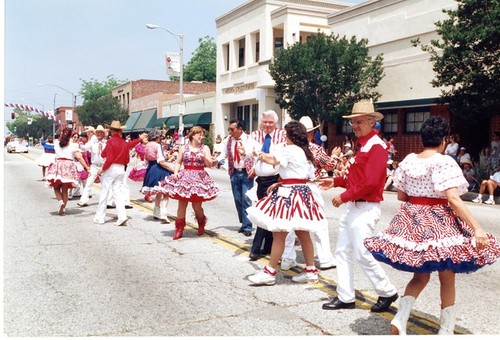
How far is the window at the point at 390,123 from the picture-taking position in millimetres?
24922

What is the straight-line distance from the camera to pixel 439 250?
4.06 m

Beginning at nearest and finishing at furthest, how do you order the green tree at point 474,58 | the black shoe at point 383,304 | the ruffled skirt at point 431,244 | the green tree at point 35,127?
the ruffled skirt at point 431,244 < the black shoe at point 383,304 < the green tree at point 474,58 < the green tree at point 35,127

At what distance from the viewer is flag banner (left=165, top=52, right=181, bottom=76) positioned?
36.6 metres

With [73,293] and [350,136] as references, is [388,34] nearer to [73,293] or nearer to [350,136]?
[350,136]

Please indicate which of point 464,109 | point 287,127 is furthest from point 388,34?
point 287,127

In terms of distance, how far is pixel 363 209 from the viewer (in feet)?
16.8

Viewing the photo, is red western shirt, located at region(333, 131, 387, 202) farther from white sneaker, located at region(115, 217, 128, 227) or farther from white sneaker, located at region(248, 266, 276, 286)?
white sneaker, located at region(115, 217, 128, 227)

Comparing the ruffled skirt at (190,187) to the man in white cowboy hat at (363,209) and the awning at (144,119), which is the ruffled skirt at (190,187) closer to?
the man in white cowboy hat at (363,209)

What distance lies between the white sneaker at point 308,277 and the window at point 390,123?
1964 centimetres

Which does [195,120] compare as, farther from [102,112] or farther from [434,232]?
[434,232]

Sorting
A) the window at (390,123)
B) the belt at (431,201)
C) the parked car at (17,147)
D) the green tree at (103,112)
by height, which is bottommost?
the parked car at (17,147)

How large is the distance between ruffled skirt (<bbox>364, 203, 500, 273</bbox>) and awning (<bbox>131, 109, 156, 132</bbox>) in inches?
2063

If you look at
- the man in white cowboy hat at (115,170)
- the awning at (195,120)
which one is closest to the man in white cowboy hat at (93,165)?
the man in white cowboy hat at (115,170)

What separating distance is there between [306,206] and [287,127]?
0.97m
